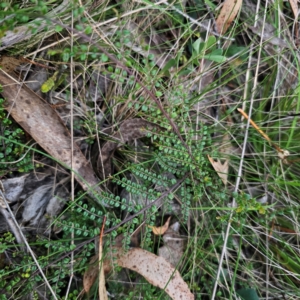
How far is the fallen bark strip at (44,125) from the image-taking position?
160 cm

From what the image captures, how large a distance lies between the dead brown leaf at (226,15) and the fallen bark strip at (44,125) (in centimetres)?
91

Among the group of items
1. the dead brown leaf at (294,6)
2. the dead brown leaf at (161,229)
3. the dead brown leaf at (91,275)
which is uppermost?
the dead brown leaf at (294,6)

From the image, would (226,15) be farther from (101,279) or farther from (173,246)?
(101,279)

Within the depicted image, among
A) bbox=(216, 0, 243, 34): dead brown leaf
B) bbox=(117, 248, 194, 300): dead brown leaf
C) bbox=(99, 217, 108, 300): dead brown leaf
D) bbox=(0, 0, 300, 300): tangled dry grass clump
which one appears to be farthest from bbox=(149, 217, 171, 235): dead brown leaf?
bbox=(216, 0, 243, 34): dead brown leaf

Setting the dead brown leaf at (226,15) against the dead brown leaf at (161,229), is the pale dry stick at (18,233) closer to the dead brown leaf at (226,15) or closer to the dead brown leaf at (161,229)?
the dead brown leaf at (161,229)

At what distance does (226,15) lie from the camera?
1.85 meters

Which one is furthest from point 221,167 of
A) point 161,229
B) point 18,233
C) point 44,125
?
point 18,233

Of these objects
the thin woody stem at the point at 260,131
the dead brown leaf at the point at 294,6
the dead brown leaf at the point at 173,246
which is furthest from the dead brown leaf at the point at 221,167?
the dead brown leaf at the point at 294,6

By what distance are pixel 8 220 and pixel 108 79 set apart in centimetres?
78

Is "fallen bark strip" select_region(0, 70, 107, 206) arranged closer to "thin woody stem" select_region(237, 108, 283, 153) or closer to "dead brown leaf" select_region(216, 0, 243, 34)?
"thin woody stem" select_region(237, 108, 283, 153)

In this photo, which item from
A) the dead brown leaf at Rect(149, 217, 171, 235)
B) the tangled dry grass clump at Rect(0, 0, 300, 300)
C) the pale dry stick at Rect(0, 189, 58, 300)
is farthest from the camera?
the dead brown leaf at Rect(149, 217, 171, 235)

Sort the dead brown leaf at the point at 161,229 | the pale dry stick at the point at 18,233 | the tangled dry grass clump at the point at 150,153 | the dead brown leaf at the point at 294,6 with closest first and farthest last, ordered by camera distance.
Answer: the pale dry stick at the point at 18,233 → the tangled dry grass clump at the point at 150,153 → the dead brown leaf at the point at 161,229 → the dead brown leaf at the point at 294,6

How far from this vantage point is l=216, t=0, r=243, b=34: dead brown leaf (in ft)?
6.01

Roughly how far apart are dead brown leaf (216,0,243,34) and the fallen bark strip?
0.91 m
